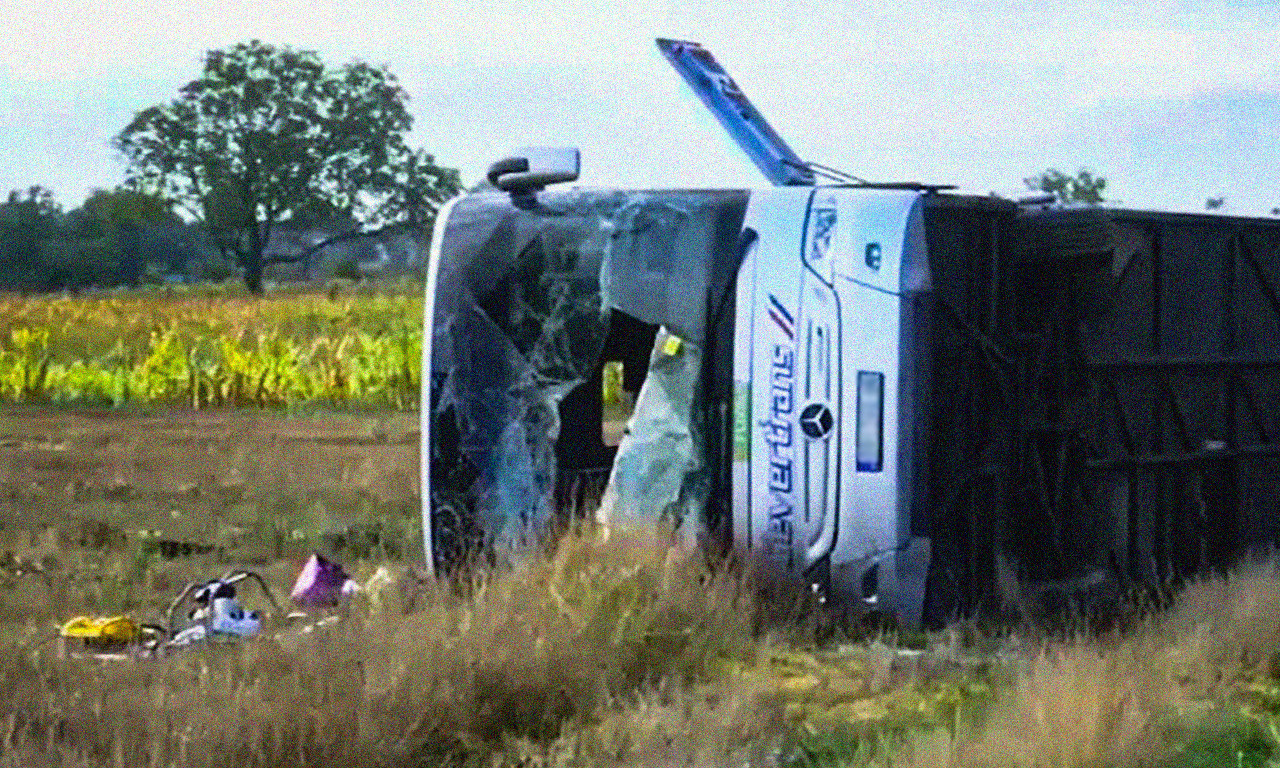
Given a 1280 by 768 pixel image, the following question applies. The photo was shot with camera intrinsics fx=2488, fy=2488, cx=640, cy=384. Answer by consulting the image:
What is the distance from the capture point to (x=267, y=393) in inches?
1081

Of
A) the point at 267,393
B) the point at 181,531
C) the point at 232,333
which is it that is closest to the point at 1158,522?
the point at 181,531

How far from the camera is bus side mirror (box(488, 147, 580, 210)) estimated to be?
11312mm

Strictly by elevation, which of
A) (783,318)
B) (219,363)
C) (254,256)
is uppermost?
(254,256)

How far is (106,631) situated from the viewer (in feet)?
33.2

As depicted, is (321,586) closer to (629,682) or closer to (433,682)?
(629,682)

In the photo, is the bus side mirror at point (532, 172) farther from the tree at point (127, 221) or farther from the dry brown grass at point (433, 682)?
the tree at point (127, 221)

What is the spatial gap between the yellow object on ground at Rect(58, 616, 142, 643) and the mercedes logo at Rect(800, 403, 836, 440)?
2.91 metres

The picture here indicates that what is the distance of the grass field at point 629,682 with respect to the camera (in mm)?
7406

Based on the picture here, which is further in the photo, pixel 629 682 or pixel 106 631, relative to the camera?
pixel 106 631

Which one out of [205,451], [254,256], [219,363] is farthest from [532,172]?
[254,256]

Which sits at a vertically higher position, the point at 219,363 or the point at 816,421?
the point at 219,363

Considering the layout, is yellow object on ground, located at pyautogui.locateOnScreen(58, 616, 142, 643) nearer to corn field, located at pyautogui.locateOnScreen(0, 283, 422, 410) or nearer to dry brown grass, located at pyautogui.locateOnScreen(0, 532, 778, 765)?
dry brown grass, located at pyautogui.locateOnScreen(0, 532, 778, 765)

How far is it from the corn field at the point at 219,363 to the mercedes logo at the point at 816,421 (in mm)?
17222

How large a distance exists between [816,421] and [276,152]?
206ft
